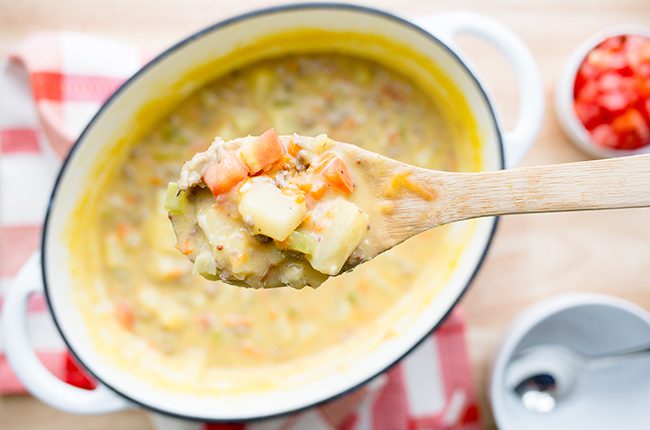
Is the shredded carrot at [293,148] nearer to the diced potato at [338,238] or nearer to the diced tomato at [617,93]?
the diced potato at [338,238]

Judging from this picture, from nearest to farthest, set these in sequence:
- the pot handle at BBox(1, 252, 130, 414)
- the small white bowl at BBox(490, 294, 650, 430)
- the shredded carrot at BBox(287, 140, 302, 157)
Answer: the shredded carrot at BBox(287, 140, 302, 157)
the pot handle at BBox(1, 252, 130, 414)
the small white bowl at BBox(490, 294, 650, 430)

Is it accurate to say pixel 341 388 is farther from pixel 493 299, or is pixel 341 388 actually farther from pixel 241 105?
pixel 241 105

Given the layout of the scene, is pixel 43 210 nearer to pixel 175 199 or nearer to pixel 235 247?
pixel 175 199

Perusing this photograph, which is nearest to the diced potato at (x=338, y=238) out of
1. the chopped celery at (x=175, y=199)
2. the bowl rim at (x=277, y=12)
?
the chopped celery at (x=175, y=199)

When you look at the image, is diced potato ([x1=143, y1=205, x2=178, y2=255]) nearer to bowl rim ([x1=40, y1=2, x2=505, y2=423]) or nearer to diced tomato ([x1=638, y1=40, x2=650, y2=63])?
bowl rim ([x1=40, y1=2, x2=505, y2=423])

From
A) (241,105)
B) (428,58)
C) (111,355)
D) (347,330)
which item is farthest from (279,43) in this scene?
(111,355)

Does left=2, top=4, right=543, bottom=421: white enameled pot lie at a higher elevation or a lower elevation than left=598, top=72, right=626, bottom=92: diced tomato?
lower

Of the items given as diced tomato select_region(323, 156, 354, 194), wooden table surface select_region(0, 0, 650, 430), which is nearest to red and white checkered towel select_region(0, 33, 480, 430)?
wooden table surface select_region(0, 0, 650, 430)
